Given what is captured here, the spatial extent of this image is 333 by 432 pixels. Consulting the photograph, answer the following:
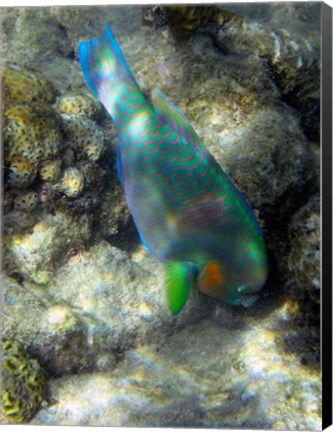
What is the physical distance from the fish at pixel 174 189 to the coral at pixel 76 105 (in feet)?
3.03

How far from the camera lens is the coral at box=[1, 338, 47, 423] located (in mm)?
2035

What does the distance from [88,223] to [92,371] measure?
92 centimetres

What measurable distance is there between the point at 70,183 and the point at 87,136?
0.34m

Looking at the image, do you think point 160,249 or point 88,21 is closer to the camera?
point 160,249

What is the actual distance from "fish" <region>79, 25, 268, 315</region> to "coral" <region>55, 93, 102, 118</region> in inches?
36.4

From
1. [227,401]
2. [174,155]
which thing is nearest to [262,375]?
[227,401]

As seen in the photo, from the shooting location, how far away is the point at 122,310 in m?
2.66

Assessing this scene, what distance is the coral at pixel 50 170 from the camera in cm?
246

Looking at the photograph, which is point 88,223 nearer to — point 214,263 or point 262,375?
point 214,263

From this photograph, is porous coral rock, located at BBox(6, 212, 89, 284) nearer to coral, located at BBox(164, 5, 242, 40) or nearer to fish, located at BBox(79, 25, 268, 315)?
fish, located at BBox(79, 25, 268, 315)

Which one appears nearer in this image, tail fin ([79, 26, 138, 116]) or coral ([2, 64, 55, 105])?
tail fin ([79, 26, 138, 116])

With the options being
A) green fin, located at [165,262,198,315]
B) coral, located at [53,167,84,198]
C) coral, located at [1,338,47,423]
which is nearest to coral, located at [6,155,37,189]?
coral, located at [53,167,84,198]

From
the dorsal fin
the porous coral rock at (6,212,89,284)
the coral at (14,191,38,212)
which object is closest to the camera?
the dorsal fin

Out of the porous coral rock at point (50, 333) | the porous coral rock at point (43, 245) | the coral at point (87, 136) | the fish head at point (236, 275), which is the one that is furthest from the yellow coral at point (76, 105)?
the fish head at point (236, 275)
